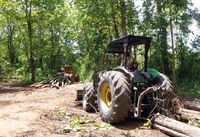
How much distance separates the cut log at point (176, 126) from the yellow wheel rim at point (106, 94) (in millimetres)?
1840

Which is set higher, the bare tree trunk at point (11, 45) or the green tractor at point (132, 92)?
the bare tree trunk at point (11, 45)

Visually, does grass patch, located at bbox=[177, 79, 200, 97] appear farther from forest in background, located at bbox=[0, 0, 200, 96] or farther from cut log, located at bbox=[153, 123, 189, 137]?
cut log, located at bbox=[153, 123, 189, 137]

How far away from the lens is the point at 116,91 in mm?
7980

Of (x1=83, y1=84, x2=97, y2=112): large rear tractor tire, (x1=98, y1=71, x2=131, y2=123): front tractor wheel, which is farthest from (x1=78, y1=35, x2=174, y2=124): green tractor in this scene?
(x1=83, y1=84, x2=97, y2=112): large rear tractor tire

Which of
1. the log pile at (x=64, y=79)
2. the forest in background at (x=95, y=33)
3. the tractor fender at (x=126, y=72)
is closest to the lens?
the tractor fender at (x=126, y=72)

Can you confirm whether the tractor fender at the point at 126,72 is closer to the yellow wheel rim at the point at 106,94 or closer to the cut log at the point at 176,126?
the yellow wheel rim at the point at 106,94

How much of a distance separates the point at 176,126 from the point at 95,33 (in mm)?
20662

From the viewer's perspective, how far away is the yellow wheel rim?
9.11 m

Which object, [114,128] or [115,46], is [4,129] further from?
[115,46]

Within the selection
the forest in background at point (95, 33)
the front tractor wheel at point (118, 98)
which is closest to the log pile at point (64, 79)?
the forest in background at point (95, 33)

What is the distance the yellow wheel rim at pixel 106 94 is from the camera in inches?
359

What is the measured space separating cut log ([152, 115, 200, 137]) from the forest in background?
28.1 ft

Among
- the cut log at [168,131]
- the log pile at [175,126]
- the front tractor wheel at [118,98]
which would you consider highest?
the front tractor wheel at [118,98]

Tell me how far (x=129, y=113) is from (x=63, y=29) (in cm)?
3294
